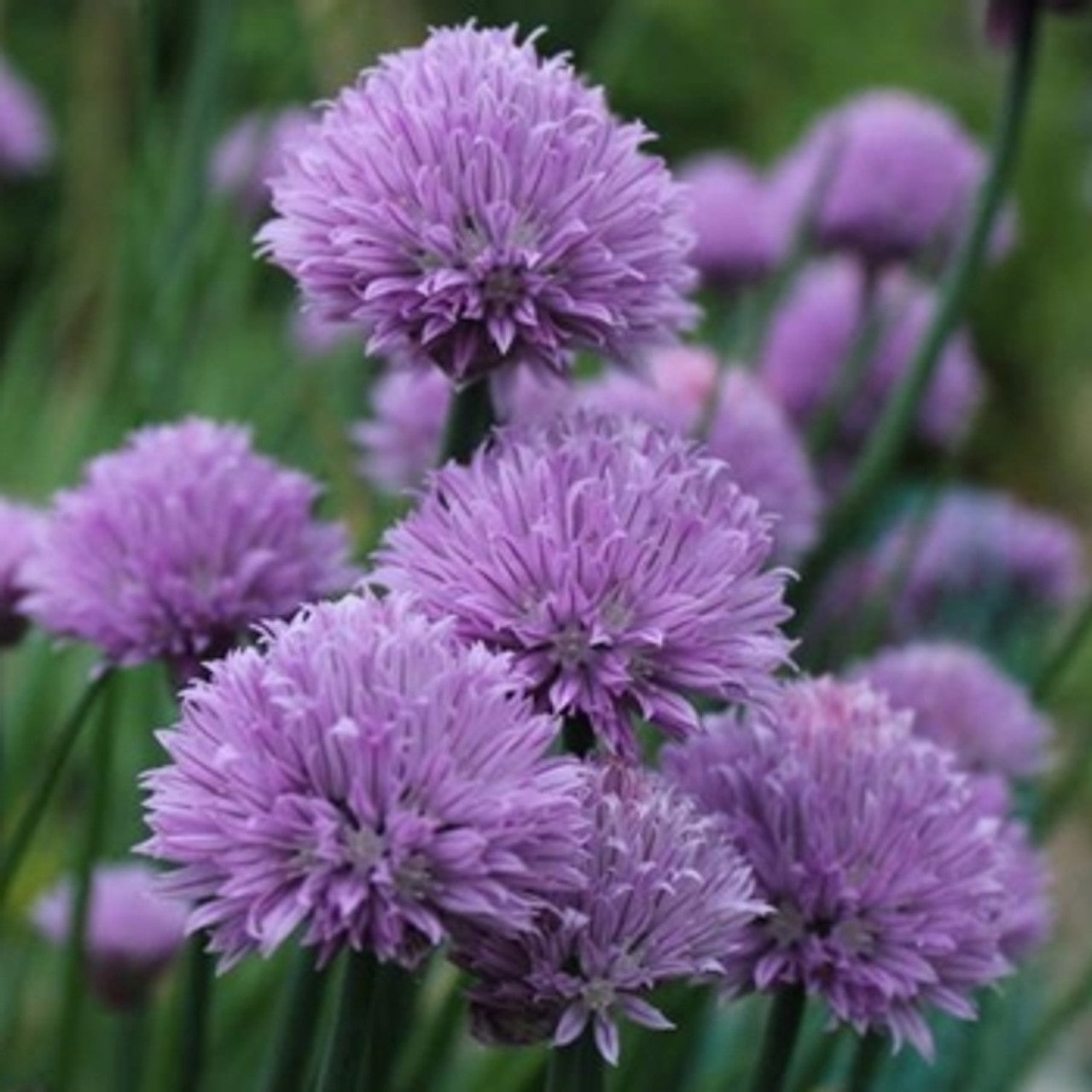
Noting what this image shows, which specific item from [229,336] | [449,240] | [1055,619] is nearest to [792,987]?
[449,240]

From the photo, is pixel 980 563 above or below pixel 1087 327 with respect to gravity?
below

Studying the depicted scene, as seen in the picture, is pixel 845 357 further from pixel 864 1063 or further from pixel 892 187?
pixel 864 1063

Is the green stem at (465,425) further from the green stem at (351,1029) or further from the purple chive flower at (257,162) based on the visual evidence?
the purple chive flower at (257,162)

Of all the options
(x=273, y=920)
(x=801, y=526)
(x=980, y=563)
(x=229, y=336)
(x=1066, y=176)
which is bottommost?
(x=273, y=920)

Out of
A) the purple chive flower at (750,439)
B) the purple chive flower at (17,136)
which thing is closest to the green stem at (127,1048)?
the purple chive flower at (750,439)

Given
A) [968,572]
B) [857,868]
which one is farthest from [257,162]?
[857,868]

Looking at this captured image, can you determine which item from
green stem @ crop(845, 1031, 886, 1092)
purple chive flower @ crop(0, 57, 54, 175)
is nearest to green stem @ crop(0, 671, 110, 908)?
green stem @ crop(845, 1031, 886, 1092)

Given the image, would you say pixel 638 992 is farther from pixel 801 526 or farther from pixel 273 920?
pixel 801 526
